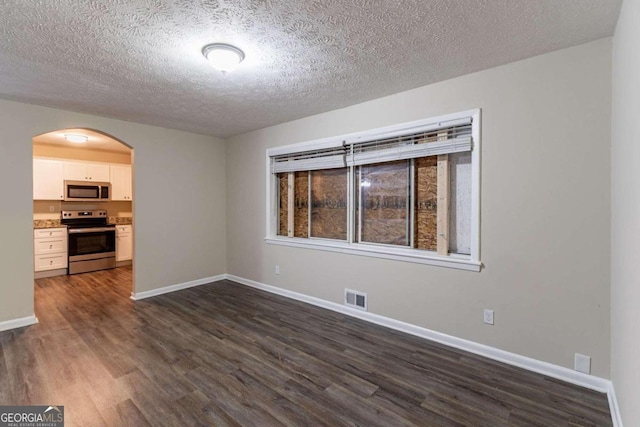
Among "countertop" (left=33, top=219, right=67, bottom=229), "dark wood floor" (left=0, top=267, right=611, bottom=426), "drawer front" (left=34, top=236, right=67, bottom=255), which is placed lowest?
"dark wood floor" (left=0, top=267, right=611, bottom=426)

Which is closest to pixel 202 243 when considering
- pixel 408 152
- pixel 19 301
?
pixel 19 301

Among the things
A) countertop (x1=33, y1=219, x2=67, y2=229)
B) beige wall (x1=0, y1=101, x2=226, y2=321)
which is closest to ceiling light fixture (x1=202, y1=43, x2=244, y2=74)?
beige wall (x1=0, y1=101, x2=226, y2=321)

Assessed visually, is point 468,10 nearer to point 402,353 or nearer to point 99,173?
point 402,353

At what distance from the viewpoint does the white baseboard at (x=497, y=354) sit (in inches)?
84.6

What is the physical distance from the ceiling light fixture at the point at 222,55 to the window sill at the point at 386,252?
2327 millimetres

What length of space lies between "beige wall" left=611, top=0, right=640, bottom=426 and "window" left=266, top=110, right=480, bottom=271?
90 centimetres

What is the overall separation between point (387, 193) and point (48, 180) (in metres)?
6.29

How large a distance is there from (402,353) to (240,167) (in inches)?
150

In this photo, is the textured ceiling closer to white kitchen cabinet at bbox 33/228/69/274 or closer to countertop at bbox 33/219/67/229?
white kitchen cabinet at bbox 33/228/69/274

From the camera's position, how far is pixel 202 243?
16.8 ft

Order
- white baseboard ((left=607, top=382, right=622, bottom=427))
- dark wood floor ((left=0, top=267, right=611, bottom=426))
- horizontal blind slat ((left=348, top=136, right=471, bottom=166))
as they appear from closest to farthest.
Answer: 1. white baseboard ((left=607, top=382, right=622, bottom=427))
2. dark wood floor ((left=0, top=267, right=611, bottom=426))
3. horizontal blind slat ((left=348, top=136, right=471, bottom=166))

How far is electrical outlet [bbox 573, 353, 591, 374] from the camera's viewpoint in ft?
7.23

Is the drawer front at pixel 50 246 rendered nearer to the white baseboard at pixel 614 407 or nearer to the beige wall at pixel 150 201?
the beige wall at pixel 150 201

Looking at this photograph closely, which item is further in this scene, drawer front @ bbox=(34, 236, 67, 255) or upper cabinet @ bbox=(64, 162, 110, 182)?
upper cabinet @ bbox=(64, 162, 110, 182)
